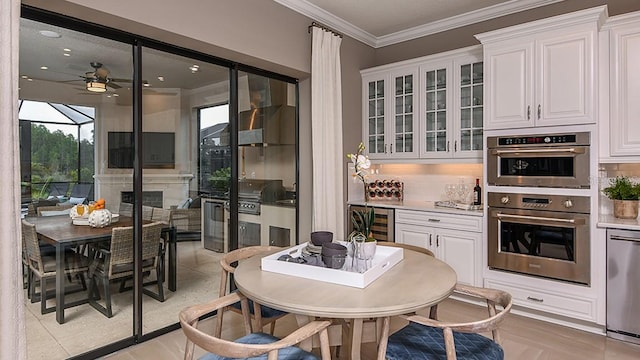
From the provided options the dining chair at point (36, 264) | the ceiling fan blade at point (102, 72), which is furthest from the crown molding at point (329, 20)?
the dining chair at point (36, 264)

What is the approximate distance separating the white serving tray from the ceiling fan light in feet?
5.70

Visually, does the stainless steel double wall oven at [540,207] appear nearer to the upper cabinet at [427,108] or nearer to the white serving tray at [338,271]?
the upper cabinet at [427,108]

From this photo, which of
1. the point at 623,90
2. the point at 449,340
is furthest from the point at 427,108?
the point at 449,340

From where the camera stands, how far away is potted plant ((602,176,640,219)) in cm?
297

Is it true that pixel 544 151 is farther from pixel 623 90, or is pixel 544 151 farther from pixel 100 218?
pixel 100 218

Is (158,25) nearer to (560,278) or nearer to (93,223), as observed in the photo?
(93,223)

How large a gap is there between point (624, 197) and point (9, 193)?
4145 mm

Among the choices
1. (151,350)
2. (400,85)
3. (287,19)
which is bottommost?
(151,350)

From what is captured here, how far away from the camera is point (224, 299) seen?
1.88 metres

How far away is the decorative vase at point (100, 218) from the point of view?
2.60 meters

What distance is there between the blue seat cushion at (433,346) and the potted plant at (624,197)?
2.12 meters

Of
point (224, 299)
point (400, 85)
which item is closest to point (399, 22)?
point (400, 85)

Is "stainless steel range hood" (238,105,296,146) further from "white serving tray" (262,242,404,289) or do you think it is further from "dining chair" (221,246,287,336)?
"white serving tray" (262,242,404,289)

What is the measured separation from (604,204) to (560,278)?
0.85m
